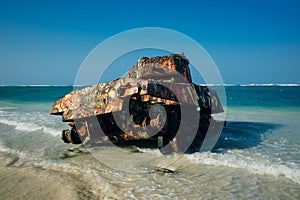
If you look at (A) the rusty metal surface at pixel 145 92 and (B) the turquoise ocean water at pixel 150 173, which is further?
(A) the rusty metal surface at pixel 145 92

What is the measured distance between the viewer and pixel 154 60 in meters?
6.37

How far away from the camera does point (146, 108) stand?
18.3ft

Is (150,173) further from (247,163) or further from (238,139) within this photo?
(238,139)

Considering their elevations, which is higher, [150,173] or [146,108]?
[146,108]

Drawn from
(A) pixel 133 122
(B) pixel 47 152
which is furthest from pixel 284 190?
(B) pixel 47 152

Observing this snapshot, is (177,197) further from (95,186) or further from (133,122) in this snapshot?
(133,122)

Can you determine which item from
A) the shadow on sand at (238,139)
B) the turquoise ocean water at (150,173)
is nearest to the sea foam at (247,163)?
the turquoise ocean water at (150,173)

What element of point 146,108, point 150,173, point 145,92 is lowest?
point 150,173

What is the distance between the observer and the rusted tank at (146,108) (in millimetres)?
5406

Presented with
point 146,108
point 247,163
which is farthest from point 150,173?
point 247,163

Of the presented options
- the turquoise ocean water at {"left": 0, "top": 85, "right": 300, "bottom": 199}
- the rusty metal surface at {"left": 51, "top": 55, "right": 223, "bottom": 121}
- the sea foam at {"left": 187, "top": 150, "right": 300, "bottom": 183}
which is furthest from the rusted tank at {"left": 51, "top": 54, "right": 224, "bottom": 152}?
the sea foam at {"left": 187, "top": 150, "right": 300, "bottom": 183}

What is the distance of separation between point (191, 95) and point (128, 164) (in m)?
2.18

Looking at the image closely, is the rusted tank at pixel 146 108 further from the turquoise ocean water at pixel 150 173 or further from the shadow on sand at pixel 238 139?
the shadow on sand at pixel 238 139

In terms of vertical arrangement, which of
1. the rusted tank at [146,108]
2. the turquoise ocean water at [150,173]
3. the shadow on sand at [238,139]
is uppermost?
the rusted tank at [146,108]
